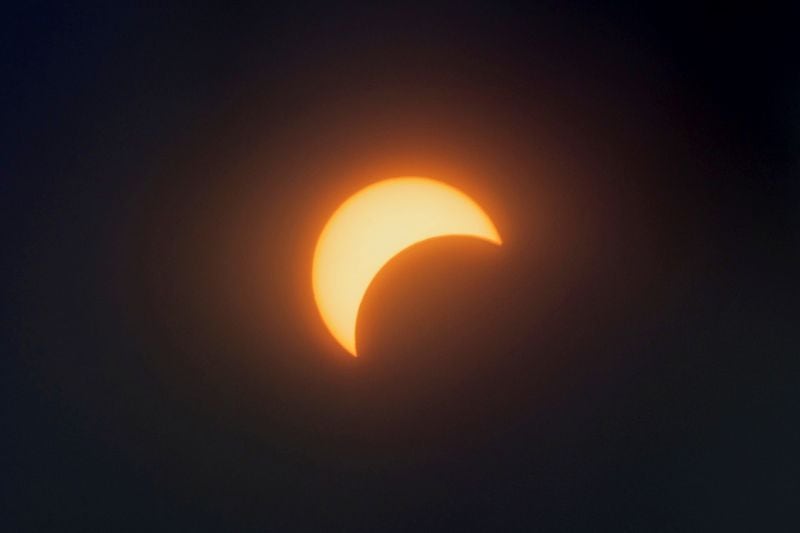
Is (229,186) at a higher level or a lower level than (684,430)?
higher

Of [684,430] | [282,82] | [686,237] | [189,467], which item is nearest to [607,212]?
[686,237]

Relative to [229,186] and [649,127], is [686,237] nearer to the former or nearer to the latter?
[649,127]

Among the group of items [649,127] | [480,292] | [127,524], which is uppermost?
[649,127]
